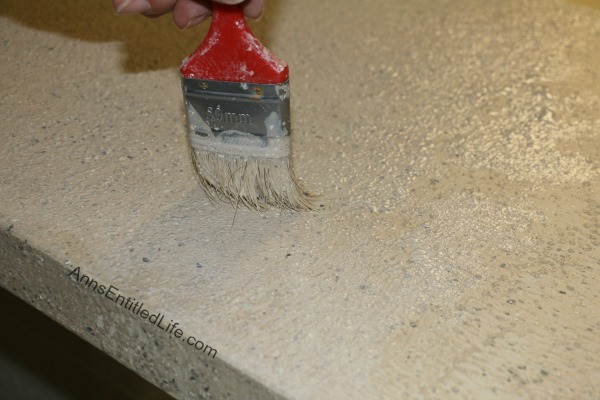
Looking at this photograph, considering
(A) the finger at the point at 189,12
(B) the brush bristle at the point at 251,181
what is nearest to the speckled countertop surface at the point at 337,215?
(B) the brush bristle at the point at 251,181

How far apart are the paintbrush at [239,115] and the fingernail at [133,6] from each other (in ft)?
0.43

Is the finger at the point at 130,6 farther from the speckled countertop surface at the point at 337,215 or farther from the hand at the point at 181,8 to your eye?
the speckled countertop surface at the point at 337,215

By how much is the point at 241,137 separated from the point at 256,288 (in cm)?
21

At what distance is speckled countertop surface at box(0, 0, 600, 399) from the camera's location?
2.95 feet

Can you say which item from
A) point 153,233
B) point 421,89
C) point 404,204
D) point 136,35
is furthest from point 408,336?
point 136,35

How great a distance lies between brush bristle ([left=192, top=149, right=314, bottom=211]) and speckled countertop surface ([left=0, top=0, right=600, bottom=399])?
2 cm

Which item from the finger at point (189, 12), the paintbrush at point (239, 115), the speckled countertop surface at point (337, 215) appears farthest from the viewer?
the finger at point (189, 12)

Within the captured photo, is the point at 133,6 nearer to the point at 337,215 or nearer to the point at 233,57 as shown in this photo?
the point at 233,57

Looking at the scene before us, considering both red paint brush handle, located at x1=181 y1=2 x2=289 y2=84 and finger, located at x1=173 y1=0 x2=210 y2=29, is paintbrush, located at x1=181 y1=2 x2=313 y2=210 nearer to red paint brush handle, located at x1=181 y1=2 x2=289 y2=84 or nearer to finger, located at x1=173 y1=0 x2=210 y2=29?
red paint brush handle, located at x1=181 y1=2 x2=289 y2=84

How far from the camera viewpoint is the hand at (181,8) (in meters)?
1.09

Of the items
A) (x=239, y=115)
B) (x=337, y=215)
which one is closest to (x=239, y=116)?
(x=239, y=115)

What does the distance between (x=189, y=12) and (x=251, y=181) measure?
0.30m

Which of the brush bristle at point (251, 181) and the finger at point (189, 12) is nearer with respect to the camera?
the brush bristle at point (251, 181)

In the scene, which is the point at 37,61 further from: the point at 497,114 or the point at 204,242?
the point at 497,114
